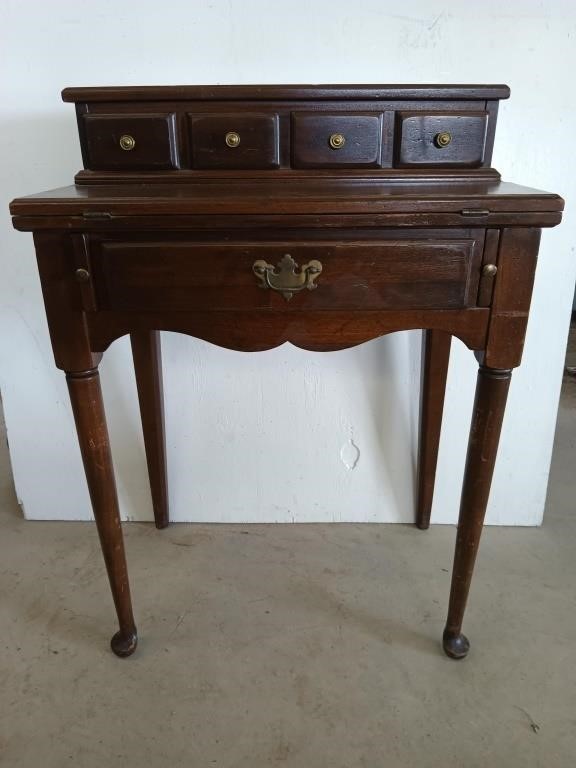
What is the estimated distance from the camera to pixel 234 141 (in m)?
1.02

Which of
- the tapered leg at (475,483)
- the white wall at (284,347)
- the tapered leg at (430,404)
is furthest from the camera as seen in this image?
the tapered leg at (430,404)

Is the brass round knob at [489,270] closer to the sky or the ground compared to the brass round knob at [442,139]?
closer to the ground

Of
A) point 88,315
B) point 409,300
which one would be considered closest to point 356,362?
point 409,300

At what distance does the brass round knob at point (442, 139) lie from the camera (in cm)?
101

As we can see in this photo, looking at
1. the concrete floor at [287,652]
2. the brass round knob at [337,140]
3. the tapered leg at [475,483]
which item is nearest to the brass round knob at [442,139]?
the brass round knob at [337,140]

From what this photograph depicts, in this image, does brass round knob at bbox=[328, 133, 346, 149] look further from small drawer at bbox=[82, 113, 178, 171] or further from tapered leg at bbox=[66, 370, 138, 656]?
tapered leg at bbox=[66, 370, 138, 656]

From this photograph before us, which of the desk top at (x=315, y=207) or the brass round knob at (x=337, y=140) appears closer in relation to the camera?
the desk top at (x=315, y=207)

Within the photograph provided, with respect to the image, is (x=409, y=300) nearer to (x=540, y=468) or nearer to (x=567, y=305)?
(x=567, y=305)

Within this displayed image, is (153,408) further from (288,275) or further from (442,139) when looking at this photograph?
(442,139)

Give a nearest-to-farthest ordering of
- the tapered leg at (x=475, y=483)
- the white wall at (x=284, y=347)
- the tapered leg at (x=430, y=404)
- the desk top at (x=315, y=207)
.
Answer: the desk top at (x=315, y=207)
the tapered leg at (x=475, y=483)
the white wall at (x=284, y=347)
the tapered leg at (x=430, y=404)

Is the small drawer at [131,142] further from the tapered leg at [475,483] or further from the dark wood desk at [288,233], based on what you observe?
the tapered leg at [475,483]

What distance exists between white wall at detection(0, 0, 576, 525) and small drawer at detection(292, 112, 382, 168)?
0.94 ft

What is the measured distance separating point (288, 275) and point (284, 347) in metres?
0.58

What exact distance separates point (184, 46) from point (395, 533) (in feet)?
4.09
